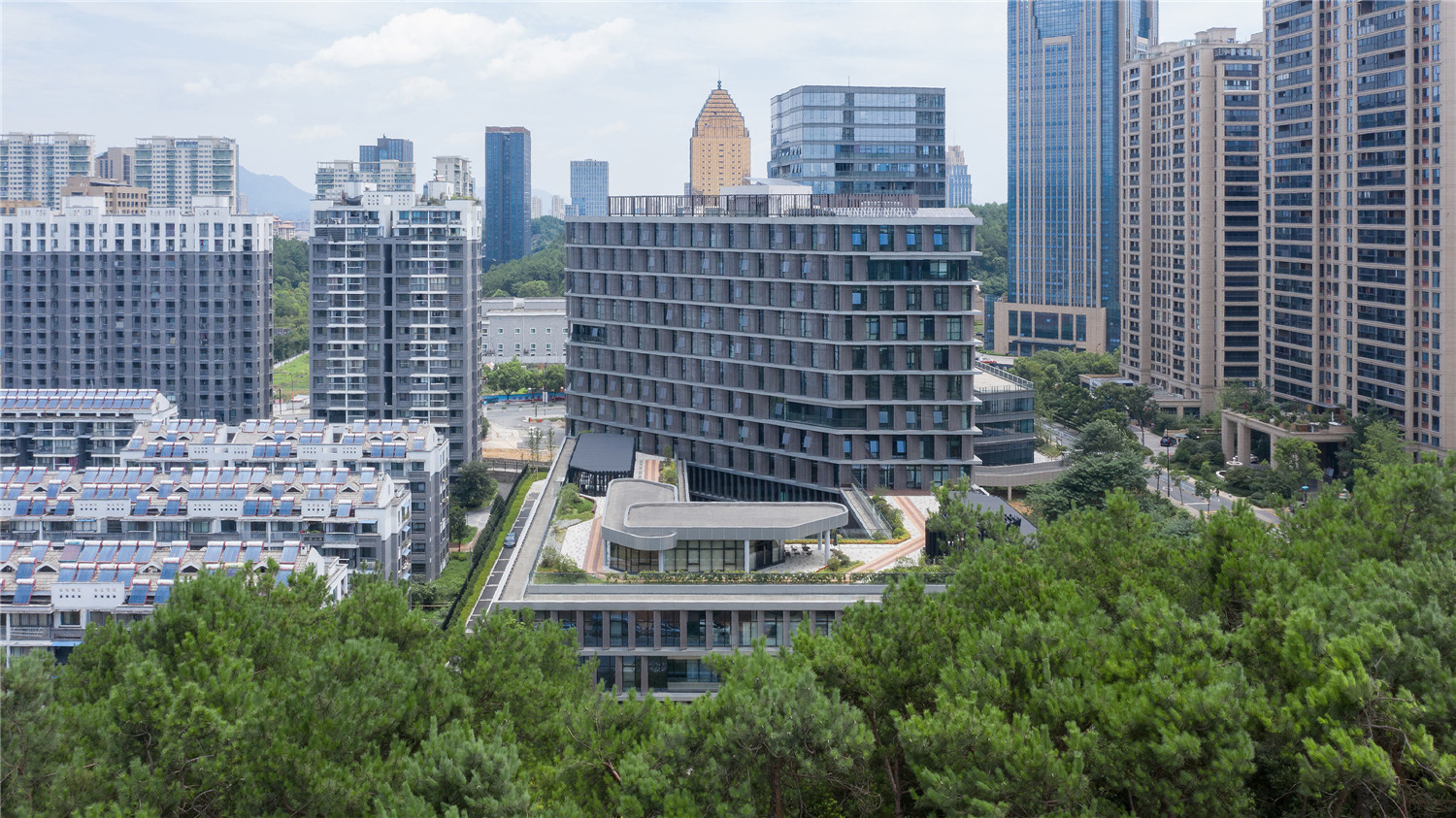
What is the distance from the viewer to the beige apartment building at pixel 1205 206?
9931 centimetres

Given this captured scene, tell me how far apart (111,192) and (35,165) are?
4311 cm

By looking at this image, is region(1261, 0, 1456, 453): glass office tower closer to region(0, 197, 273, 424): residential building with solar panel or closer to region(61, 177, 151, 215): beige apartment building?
region(0, 197, 273, 424): residential building with solar panel

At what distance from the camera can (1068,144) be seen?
129750mm

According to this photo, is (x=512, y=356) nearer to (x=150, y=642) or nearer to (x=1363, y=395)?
(x=1363, y=395)

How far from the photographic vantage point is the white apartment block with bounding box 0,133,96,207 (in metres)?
194

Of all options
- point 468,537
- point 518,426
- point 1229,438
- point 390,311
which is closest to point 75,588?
point 468,537

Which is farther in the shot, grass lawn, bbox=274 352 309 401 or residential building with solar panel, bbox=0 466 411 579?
grass lawn, bbox=274 352 309 401

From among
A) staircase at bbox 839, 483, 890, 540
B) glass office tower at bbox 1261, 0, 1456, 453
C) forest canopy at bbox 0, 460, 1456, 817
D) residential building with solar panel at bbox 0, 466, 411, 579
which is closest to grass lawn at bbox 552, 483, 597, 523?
residential building with solar panel at bbox 0, 466, 411, 579

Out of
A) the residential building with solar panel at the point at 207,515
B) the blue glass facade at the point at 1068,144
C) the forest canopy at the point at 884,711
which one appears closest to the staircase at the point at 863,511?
the residential building with solar panel at the point at 207,515

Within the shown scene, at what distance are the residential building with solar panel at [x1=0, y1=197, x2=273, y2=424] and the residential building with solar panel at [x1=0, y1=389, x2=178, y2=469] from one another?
51.2ft

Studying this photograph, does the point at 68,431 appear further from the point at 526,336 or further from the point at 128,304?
the point at 526,336

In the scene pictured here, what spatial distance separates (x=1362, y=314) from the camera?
260 feet

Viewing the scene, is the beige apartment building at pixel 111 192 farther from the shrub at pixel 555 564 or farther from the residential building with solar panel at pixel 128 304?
the shrub at pixel 555 564

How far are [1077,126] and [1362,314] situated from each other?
54.4 m
